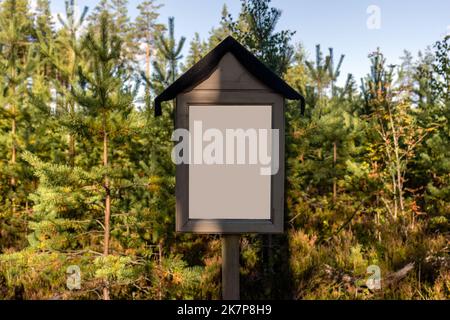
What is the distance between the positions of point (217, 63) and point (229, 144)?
57cm

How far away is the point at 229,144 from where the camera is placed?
257cm

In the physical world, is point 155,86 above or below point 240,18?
below

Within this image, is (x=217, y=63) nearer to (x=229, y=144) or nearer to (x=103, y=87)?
(x=229, y=144)

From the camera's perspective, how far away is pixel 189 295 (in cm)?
479

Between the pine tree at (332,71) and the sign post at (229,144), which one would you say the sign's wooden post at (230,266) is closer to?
the sign post at (229,144)

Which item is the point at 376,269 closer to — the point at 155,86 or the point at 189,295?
the point at 189,295

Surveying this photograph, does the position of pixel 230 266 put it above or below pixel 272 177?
below

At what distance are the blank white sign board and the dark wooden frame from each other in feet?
0.10

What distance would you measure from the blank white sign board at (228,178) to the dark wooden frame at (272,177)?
30 mm

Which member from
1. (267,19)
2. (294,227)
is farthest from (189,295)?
(267,19)

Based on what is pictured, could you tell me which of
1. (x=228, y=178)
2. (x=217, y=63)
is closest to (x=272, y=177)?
(x=228, y=178)

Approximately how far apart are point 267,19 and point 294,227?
4.07 m

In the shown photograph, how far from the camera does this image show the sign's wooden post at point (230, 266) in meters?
2.81

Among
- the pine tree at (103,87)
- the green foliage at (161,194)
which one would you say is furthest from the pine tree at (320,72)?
the pine tree at (103,87)
